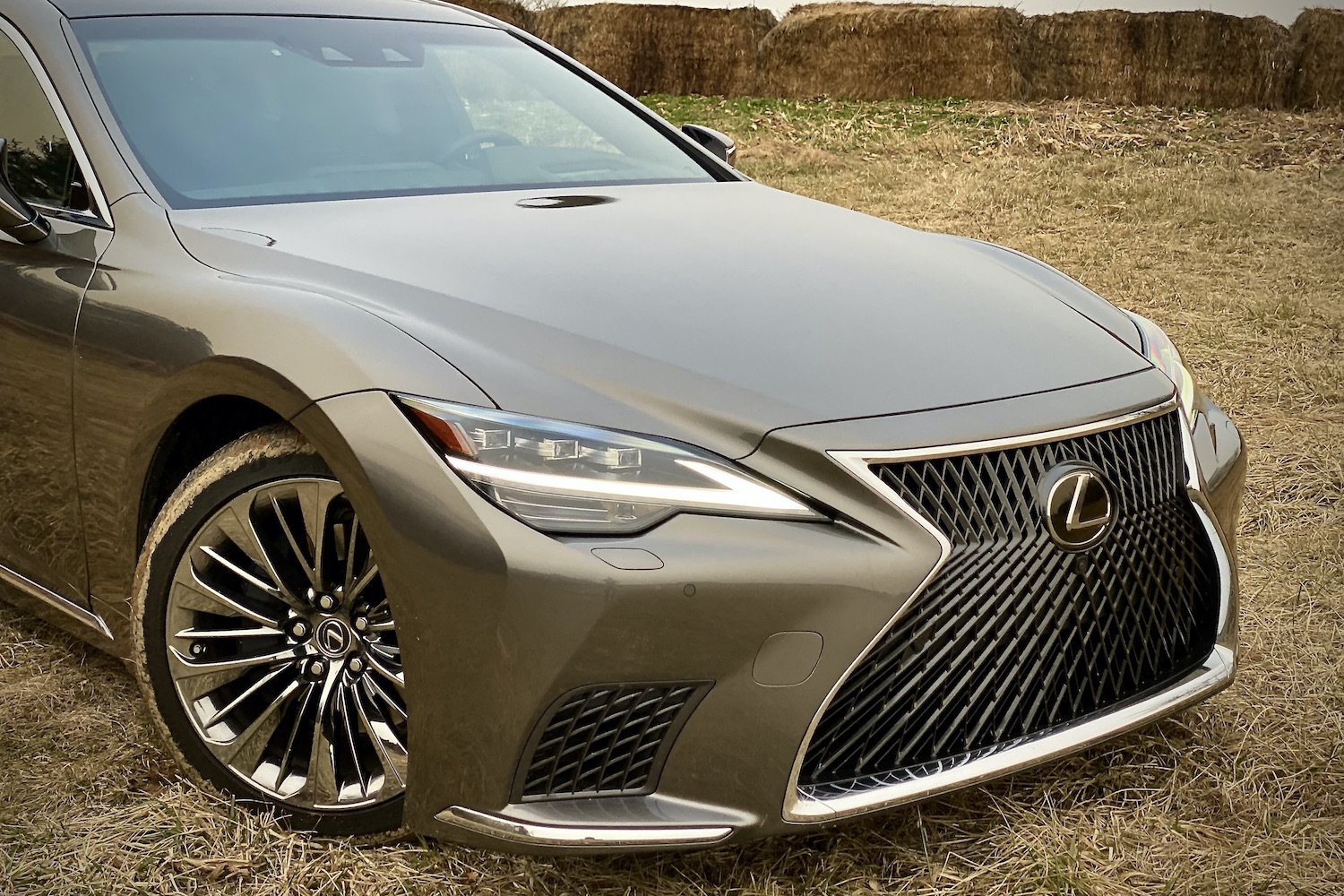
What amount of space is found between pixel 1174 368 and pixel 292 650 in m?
1.74

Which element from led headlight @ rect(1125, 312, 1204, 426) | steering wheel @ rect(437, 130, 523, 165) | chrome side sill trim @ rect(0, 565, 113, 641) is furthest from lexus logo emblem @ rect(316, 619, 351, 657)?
led headlight @ rect(1125, 312, 1204, 426)

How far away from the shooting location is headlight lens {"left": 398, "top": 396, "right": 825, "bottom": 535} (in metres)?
1.79

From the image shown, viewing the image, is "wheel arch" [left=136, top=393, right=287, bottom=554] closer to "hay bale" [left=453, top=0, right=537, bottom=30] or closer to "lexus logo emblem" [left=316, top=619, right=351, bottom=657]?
"lexus logo emblem" [left=316, top=619, right=351, bottom=657]

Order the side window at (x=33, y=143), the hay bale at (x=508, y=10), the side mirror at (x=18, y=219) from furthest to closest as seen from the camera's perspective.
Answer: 1. the hay bale at (x=508, y=10)
2. the side window at (x=33, y=143)
3. the side mirror at (x=18, y=219)

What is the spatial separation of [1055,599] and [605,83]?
243 cm

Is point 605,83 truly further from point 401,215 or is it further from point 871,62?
point 871,62

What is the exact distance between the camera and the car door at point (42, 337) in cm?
248

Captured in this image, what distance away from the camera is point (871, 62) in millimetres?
19484

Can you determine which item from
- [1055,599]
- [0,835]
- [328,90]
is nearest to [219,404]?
[0,835]

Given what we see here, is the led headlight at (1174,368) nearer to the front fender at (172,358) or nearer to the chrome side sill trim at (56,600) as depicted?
the front fender at (172,358)

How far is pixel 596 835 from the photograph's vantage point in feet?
5.94

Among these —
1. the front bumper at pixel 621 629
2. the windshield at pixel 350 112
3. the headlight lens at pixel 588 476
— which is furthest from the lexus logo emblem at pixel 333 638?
the windshield at pixel 350 112

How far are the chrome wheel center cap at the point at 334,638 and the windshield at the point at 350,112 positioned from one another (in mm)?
941

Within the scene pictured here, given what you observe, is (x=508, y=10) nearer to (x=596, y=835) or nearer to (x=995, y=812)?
(x=995, y=812)
